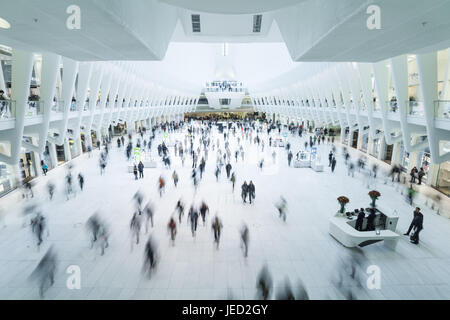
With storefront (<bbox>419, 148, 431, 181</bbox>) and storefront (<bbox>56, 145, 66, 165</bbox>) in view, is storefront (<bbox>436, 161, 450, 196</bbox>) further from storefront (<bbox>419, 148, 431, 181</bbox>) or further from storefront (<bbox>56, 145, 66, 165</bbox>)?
storefront (<bbox>56, 145, 66, 165</bbox>)

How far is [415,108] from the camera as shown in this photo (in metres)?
10.9

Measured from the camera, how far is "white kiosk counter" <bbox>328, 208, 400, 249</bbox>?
7.07 meters

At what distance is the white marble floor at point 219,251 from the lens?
5754mm

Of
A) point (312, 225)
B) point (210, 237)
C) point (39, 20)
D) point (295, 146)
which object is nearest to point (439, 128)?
point (312, 225)

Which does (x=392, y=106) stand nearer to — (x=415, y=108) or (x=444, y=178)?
(x=415, y=108)

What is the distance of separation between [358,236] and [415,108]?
23.5 feet

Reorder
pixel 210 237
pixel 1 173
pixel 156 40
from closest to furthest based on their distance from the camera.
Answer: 1. pixel 156 40
2. pixel 210 237
3. pixel 1 173

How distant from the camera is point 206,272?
630cm

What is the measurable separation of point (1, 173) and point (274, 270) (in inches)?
520

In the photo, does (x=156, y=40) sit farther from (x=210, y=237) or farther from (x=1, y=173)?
(x=1, y=173)

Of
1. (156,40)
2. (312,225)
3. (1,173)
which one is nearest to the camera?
(156,40)

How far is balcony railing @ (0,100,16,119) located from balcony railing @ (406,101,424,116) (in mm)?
14978

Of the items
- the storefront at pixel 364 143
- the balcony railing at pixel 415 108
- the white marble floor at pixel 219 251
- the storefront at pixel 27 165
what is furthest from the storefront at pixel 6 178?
the storefront at pixel 364 143

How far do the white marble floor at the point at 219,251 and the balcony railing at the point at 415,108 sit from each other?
3.65m
